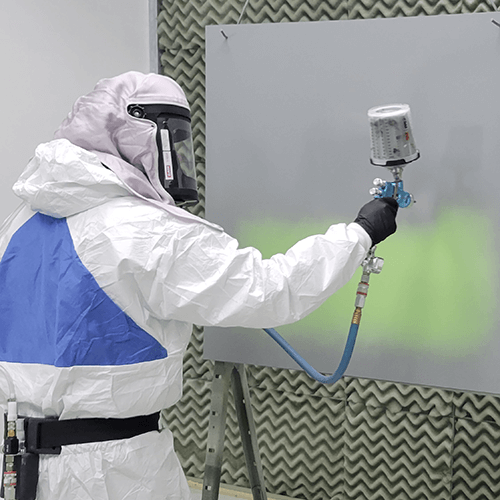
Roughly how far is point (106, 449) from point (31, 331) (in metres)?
0.39

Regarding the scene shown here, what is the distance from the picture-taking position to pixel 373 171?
212 centimetres

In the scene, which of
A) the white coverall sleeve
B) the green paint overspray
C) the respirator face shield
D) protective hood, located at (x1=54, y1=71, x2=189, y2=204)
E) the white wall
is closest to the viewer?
the white coverall sleeve

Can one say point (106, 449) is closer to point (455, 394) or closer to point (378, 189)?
point (378, 189)

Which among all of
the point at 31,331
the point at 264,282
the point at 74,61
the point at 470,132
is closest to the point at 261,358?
the point at 264,282

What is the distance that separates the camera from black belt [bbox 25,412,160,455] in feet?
5.57

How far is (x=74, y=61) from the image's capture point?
3.09 metres

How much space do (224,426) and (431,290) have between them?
2.86 ft

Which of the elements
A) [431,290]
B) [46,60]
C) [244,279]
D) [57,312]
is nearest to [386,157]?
[431,290]

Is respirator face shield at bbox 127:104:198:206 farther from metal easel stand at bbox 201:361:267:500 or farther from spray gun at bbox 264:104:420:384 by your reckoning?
metal easel stand at bbox 201:361:267:500

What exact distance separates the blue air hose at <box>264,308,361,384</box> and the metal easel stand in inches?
10.7

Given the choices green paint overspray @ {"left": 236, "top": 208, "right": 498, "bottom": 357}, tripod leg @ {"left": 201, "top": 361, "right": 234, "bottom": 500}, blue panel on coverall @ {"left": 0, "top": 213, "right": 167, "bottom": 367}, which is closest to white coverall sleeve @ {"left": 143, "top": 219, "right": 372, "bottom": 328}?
blue panel on coverall @ {"left": 0, "top": 213, "right": 167, "bottom": 367}

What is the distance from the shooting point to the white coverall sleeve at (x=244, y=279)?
5.43 ft

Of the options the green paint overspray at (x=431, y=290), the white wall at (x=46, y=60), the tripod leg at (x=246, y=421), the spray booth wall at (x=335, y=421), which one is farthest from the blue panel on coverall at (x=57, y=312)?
the spray booth wall at (x=335, y=421)

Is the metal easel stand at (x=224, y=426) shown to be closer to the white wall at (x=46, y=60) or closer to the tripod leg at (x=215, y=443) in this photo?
the tripod leg at (x=215, y=443)
